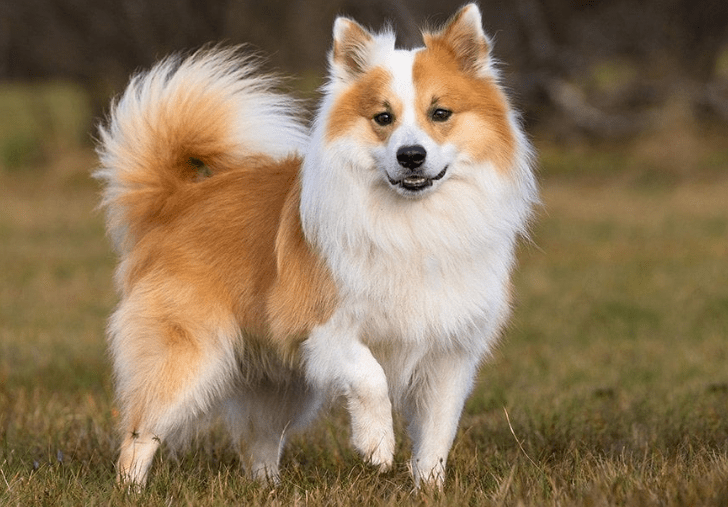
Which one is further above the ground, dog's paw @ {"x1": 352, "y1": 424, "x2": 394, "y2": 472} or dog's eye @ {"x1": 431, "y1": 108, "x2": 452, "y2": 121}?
dog's eye @ {"x1": 431, "y1": 108, "x2": 452, "y2": 121}

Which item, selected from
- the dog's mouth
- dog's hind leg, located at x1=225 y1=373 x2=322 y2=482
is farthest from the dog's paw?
the dog's mouth

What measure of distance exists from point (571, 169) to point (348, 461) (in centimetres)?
1327

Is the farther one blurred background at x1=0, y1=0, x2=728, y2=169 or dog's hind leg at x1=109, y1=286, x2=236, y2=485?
blurred background at x1=0, y1=0, x2=728, y2=169

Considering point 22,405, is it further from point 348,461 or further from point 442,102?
point 442,102

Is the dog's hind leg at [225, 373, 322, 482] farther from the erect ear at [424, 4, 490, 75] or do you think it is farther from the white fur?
the erect ear at [424, 4, 490, 75]

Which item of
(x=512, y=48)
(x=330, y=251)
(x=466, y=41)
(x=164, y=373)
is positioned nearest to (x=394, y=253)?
(x=330, y=251)

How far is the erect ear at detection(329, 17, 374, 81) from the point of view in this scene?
3.96 m

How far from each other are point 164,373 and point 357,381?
2.72 feet

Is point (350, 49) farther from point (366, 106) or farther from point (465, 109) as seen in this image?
point (465, 109)

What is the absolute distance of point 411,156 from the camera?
3.64 m

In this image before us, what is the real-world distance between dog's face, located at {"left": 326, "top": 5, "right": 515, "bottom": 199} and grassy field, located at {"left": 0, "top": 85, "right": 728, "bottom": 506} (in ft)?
3.45

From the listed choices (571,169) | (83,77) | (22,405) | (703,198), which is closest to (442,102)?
(22,405)

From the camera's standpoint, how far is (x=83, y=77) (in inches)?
732

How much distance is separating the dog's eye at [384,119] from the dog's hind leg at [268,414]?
48.8 inches
